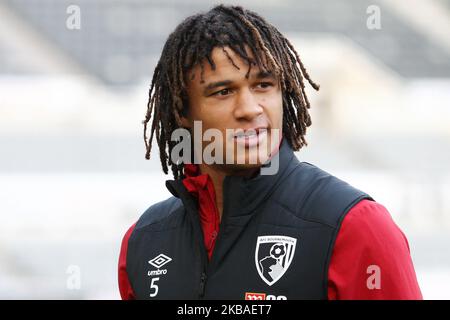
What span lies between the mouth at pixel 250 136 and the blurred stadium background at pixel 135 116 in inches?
152

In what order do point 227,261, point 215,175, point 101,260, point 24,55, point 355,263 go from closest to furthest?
point 355,263, point 227,261, point 215,175, point 101,260, point 24,55

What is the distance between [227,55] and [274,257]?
396mm

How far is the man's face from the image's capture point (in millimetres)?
1463

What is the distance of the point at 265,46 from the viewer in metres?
1.53

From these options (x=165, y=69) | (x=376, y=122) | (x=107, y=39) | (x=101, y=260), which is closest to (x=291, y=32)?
(x=376, y=122)

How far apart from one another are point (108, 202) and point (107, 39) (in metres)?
1.41

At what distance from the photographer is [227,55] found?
4.88 ft

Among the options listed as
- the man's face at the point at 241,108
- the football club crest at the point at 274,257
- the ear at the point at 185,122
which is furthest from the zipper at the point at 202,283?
the ear at the point at 185,122

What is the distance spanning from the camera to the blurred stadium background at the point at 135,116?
17.6 feet

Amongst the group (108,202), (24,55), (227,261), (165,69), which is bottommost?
(108,202)

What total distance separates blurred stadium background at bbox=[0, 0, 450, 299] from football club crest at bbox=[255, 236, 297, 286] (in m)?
3.86

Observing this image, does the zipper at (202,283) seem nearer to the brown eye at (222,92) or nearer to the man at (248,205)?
the man at (248,205)
